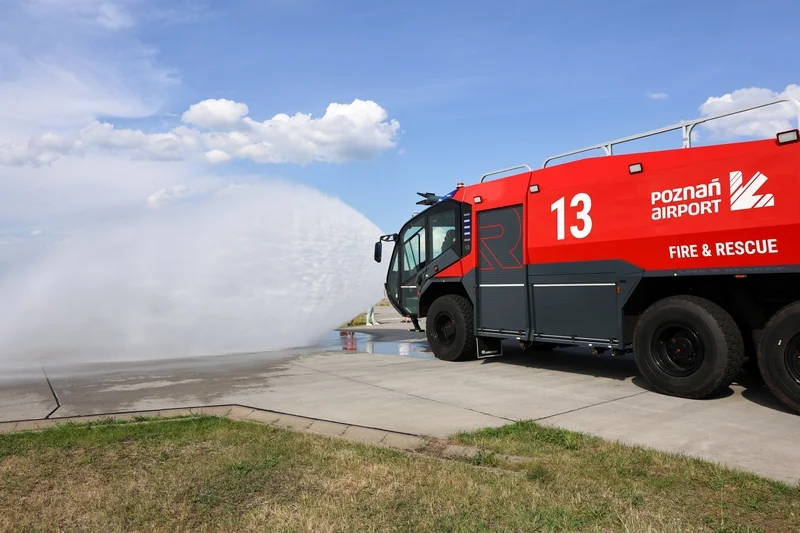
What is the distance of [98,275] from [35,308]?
1658 mm

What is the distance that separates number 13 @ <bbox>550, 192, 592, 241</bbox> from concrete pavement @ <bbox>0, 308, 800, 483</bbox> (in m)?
2.24

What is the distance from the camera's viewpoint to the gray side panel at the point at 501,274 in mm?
9750

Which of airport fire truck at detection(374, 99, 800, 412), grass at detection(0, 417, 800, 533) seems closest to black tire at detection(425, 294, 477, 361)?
airport fire truck at detection(374, 99, 800, 412)

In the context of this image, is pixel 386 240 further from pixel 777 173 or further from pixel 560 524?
pixel 560 524

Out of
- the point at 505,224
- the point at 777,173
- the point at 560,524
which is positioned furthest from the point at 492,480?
the point at 505,224

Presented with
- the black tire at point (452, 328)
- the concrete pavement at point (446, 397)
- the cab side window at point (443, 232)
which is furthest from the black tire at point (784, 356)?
the cab side window at point (443, 232)

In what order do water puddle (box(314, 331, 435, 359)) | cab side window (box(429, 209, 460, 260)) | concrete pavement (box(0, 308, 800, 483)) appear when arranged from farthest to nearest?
water puddle (box(314, 331, 435, 359)) → cab side window (box(429, 209, 460, 260)) → concrete pavement (box(0, 308, 800, 483))

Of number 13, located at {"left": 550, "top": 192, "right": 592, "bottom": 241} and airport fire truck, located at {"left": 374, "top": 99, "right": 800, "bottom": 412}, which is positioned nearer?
airport fire truck, located at {"left": 374, "top": 99, "right": 800, "bottom": 412}

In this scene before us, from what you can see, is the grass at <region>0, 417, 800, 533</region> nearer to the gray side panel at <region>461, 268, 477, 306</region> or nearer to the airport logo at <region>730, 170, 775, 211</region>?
the airport logo at <region>730, 170, 775, 211</region>

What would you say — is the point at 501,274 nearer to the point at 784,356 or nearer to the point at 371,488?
the point at 784,356

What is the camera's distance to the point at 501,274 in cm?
1015

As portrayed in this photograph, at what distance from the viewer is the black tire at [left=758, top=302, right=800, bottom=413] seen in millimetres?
6379

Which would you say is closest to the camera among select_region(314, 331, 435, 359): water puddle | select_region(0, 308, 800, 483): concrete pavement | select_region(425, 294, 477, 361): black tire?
select_region(0, 308, 800, 483): concrete pavement

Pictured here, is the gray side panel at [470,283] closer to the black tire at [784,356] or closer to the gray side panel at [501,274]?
the gray side panel at [501,274]
